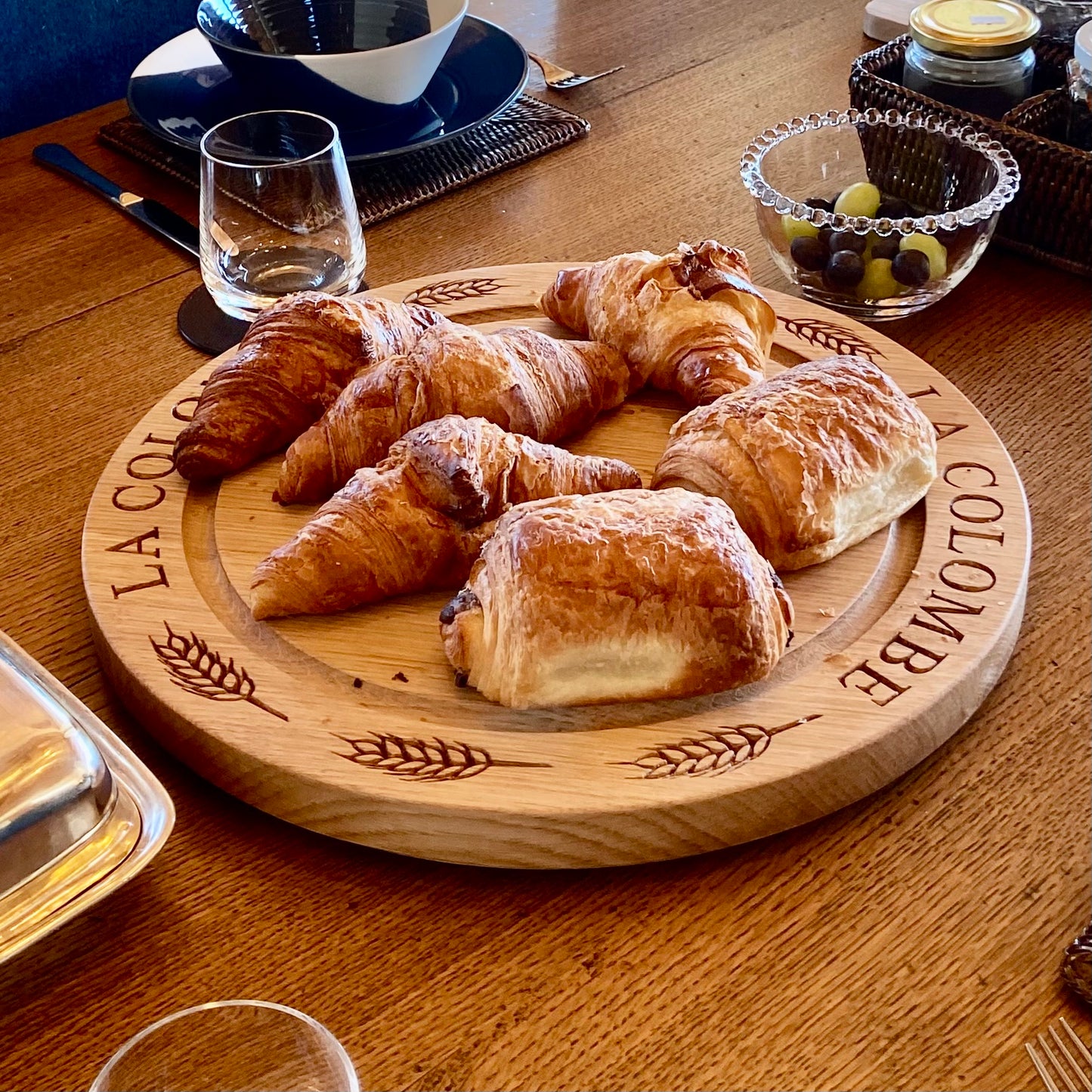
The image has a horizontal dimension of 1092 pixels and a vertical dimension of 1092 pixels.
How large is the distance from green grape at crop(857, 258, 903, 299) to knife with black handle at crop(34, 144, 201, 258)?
781 millimetres

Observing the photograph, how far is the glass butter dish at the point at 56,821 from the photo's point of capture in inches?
27.8

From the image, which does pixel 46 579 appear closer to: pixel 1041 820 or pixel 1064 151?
pixel 1041 820

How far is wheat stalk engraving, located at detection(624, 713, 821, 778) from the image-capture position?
810 millimetres

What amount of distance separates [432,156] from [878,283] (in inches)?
26.9

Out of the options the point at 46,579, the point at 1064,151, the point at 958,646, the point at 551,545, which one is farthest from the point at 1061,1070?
the point at 1064,151

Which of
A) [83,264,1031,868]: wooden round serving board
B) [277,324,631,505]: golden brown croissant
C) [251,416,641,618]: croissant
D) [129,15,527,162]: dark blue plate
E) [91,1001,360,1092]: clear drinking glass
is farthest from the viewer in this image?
[129,15,527,162]: dark blue plate

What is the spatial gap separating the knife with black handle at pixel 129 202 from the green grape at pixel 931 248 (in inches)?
32.4

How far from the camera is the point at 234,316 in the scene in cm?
140

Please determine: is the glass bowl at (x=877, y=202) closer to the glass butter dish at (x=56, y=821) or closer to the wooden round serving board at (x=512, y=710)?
the wooden round serving board at (x=512, y=710)

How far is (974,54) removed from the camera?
58.4 inches

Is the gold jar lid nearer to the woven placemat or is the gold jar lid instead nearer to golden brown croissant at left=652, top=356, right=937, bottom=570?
the woven placemat

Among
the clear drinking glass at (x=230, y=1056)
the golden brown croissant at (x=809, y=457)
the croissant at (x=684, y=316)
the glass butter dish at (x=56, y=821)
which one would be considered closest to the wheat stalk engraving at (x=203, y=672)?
the glass butter dish at (x=56, y=821)

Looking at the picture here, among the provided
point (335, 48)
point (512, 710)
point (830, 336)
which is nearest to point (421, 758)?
point (512, 710)

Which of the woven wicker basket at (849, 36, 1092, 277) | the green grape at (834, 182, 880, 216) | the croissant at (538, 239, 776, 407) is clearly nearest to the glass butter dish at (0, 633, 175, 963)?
the croissant at (538, 239, 776, 407)
